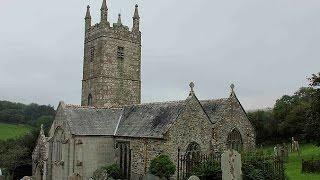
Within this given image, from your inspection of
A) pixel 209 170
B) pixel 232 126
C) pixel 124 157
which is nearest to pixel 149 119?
pixel 124 157

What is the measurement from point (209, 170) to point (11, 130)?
59.3 meters

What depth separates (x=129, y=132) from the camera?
109 ft

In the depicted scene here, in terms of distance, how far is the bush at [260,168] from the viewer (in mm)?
21234

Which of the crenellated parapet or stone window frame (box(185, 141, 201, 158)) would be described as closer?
stone window frame (box(185, 141, 201, 158))

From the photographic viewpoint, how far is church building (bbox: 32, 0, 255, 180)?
99.6ft

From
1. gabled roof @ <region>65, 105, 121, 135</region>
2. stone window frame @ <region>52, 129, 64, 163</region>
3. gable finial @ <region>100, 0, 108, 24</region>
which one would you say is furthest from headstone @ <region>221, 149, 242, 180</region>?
gable finial @ <region>100, 0, 108, 24</region>

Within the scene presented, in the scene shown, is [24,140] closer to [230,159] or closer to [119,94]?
[119,94]

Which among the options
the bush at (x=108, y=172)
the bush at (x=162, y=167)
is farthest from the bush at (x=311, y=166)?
the bush at (x=108, y=172)

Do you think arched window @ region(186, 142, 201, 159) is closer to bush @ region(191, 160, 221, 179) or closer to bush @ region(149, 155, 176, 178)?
bush @ region(149, 155, 176, 178)

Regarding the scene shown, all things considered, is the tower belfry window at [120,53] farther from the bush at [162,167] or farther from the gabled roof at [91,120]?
the bush at [162,167]

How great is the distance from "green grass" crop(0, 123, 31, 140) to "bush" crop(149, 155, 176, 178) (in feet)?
144

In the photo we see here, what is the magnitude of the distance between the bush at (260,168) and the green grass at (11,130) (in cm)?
5159

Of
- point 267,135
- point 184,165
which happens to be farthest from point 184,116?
point 267,135

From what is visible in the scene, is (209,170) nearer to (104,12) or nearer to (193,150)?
(193,150)
